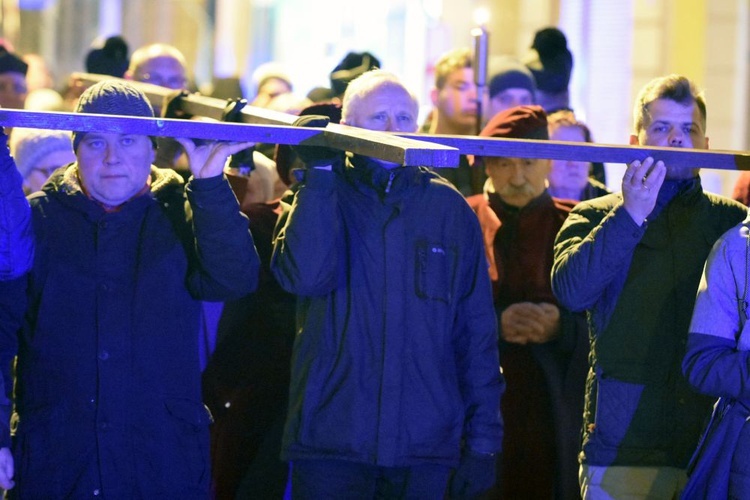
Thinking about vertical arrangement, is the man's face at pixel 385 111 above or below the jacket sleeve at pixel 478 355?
above

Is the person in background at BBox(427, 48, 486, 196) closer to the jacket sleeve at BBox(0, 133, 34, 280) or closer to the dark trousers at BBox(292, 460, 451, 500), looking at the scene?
the dark trousers at BBox(292, 460, 451, 500)

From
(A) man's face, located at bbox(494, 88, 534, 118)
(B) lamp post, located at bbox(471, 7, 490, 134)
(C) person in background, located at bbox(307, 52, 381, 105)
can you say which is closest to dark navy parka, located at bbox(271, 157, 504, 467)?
(C) person in background, located at bbox(307, 52, 381, 105)

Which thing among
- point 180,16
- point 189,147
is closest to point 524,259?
point 189,147

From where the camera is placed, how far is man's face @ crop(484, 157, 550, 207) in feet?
20.0

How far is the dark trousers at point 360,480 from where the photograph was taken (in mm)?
4715

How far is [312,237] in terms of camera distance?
4672 mm

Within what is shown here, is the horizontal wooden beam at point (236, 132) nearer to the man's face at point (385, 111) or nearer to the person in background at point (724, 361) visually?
the man's face at point (385, 111)

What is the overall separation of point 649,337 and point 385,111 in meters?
1.27

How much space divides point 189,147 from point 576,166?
2.68 metres

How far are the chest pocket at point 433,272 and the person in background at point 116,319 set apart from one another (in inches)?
23.1

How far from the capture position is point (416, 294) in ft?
15.7

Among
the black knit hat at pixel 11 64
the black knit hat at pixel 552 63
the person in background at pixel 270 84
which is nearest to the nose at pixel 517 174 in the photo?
the black knit hat at pixel 552 63

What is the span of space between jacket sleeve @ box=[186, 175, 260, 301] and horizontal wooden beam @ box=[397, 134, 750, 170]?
64 cm

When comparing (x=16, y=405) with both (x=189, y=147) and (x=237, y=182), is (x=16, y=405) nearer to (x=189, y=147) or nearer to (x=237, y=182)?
(x=189, y=147)
